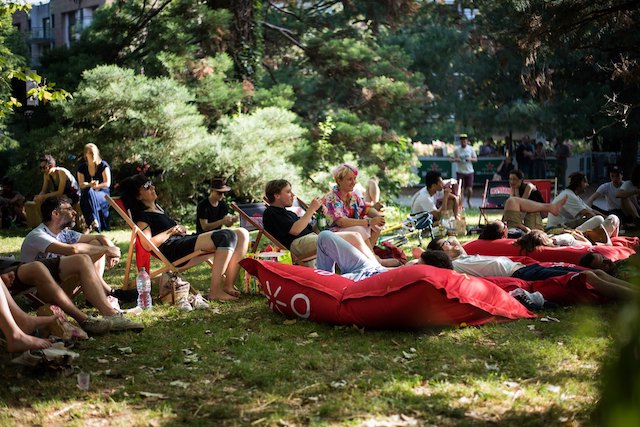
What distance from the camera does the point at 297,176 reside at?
51.0 feet

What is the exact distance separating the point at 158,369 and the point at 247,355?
2.00ft

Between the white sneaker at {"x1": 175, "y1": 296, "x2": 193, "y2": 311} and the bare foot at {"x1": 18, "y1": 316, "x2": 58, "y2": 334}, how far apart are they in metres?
1.88

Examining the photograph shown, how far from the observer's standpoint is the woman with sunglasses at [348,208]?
8470 mm

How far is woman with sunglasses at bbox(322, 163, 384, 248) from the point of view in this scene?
333 inches

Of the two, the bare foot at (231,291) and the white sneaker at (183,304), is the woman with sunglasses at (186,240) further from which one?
the white sneaker at (183,304)

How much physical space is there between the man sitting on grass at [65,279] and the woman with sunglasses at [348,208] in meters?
2.80

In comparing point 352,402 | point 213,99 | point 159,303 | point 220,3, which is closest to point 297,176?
point 213,99

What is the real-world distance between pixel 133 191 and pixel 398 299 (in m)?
3.02

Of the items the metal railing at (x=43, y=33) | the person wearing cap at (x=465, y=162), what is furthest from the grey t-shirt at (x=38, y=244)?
the metal railing at (x=43, y=33)

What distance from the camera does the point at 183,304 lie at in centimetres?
716

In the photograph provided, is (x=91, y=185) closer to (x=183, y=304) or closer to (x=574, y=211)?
(x=183, y=304)

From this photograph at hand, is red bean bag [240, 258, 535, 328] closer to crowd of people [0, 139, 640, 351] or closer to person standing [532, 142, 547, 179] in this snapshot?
crowd of people [0, 139, 640, 351]

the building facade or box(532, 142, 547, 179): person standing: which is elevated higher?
the building facade

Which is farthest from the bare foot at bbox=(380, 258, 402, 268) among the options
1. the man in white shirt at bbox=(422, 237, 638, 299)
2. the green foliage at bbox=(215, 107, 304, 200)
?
the green foliage at bbox=(215, 107, 304, 200)
